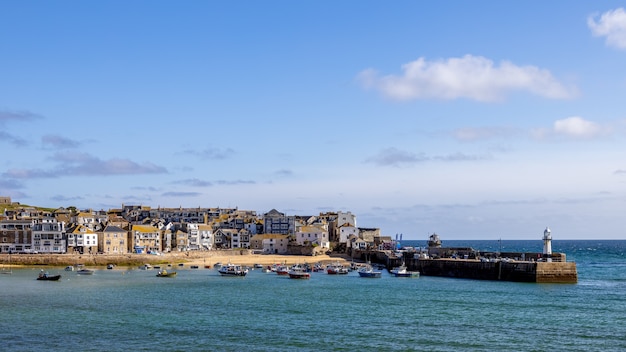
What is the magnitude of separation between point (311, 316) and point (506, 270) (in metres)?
39.4

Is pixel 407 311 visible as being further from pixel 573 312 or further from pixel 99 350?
pixel 99 350

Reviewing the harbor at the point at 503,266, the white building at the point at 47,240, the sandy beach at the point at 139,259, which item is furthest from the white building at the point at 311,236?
the white building at the point at 47,240

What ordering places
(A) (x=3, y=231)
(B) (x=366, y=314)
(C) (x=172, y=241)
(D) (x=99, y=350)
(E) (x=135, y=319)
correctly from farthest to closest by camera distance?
(C) (x=172, y=241) < (A) (x=3, y=231) < (B) (x=366, y=314) < (E) (x=135, y=319) < (D) (x=99, y=350)

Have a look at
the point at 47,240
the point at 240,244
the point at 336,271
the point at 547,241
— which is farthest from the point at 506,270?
the point at 240,244

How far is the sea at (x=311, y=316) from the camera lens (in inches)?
1551

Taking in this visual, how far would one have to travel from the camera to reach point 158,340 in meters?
40.0

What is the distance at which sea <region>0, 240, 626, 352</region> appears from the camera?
39.4 m

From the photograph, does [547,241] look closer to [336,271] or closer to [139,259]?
[336,271]

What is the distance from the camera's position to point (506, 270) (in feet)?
269

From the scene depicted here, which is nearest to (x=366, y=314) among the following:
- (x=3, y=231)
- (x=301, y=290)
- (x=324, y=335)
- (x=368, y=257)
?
(x=324, y=335)

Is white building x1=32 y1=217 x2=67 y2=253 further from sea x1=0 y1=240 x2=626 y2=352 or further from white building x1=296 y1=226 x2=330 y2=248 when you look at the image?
white building x1=296 y1=226 x2=330 y2=248

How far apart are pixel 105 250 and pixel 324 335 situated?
9626 cm

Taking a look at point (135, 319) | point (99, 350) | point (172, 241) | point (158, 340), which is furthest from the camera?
point (172, 241)

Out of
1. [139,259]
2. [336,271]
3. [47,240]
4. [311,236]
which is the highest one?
[47,240]
